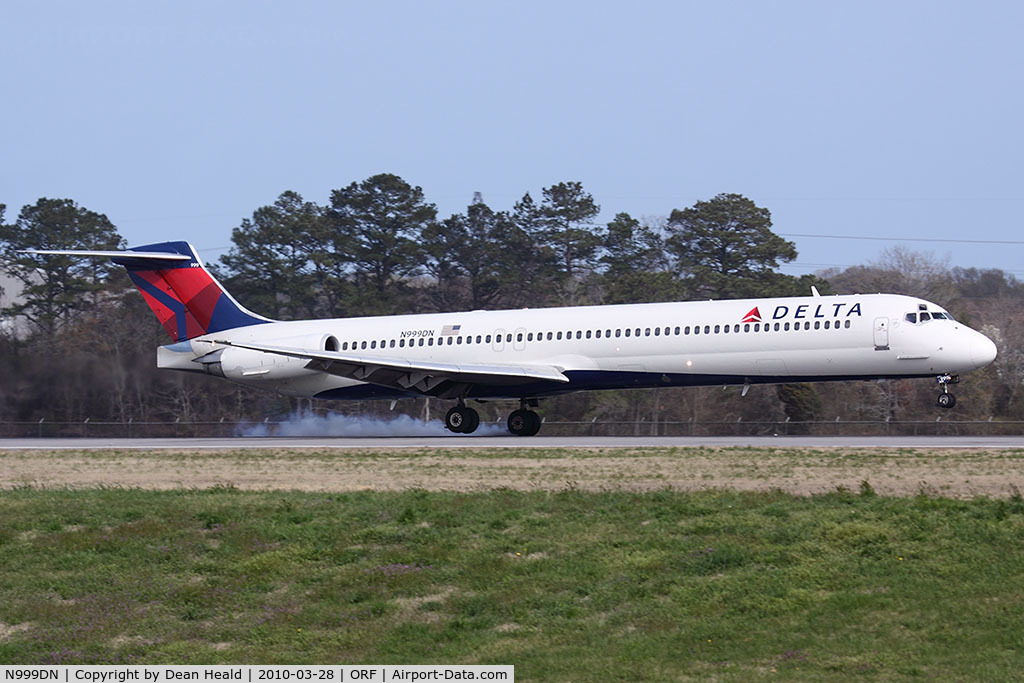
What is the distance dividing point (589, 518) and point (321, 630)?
14.3 feet

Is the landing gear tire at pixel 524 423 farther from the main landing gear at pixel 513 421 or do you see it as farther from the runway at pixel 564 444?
the runway at pixel 564 444

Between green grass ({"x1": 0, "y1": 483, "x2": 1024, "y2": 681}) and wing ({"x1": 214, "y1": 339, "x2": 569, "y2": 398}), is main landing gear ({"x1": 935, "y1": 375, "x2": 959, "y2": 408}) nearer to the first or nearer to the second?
wing ({"x1": 214, "y1": 339, "x2": 569, "y2": 398})

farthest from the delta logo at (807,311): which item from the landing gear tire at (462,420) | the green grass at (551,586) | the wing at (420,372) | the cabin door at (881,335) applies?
the green grass at (551,586)

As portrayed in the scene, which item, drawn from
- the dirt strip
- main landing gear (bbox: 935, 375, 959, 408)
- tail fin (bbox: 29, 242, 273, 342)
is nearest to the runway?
main landing gear (bbox: 935, 375, 959, 408)

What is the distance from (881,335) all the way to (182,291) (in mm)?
21570

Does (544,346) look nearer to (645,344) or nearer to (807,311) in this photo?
(645,344)

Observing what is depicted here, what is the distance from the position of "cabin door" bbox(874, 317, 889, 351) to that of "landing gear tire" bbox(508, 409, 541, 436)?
401 inches

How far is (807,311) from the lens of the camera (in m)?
31.9

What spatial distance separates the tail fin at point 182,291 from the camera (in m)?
39.9

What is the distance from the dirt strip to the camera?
19141 mm

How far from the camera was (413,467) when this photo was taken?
78.8 ft

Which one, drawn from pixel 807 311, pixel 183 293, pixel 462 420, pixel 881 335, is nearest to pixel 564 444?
pixel 462 420

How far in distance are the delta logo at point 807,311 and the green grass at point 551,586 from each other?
15.8m

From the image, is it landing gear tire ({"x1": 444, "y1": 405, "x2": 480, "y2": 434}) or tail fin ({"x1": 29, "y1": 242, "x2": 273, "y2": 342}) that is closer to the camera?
landing gear tire ({"x1": 444, "y1": 405, "x2": 480, "y2": 434})
